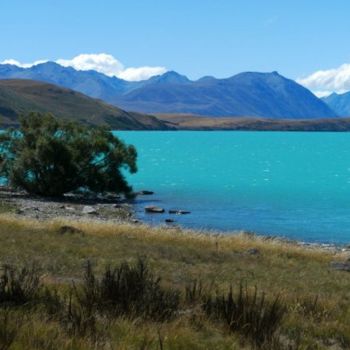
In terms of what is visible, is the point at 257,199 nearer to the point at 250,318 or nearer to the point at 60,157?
the point at 60,157

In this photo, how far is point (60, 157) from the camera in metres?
53.8

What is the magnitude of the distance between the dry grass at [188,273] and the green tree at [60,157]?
85.8ft

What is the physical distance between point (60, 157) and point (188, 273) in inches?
1497

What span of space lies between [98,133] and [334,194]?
94.6 ft

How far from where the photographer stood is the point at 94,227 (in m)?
27.4

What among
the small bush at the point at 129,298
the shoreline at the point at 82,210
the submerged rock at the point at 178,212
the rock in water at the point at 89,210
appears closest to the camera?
the small bush at the point at 129,298

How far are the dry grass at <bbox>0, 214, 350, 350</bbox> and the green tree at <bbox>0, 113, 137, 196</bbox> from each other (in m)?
26.2

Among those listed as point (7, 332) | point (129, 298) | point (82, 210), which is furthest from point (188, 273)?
point (82, 210)

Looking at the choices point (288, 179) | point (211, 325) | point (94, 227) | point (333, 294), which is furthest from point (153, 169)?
point (211, 325)

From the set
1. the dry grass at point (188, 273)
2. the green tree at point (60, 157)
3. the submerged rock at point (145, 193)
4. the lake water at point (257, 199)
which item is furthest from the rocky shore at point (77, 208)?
the dry grass at point (188, 273)

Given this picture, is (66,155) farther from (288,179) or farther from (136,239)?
(288,179)

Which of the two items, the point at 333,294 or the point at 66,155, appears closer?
the point at 333,294

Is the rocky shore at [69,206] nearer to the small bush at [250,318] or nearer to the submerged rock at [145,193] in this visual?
the submerged rock at [145,193]

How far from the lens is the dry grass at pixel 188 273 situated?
7.45 m
